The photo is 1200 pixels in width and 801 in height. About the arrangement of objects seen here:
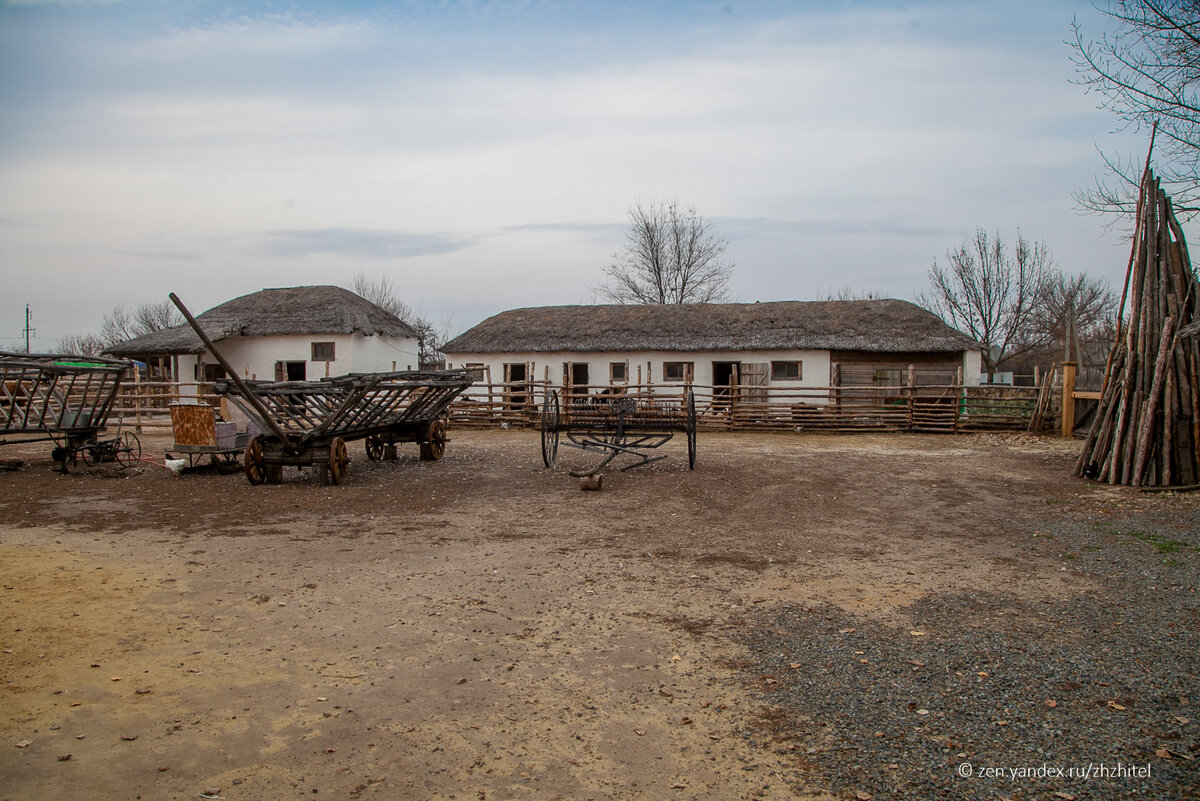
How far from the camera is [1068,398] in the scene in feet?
59.5

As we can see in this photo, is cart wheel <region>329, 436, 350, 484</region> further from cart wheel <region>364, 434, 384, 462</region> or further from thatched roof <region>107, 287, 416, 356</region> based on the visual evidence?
thatched roof <region>107, 287, 416, 356</region>

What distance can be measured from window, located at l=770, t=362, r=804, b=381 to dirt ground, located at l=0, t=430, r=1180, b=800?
560 inches

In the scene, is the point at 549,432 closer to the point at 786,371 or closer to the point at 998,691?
the point at 998,691

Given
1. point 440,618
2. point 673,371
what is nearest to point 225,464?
point 440,618

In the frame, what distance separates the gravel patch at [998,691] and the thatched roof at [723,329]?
19.4m

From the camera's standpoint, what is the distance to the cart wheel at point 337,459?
35.4 ft

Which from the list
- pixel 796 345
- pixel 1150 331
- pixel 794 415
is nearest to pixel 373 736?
pixel 1150 331

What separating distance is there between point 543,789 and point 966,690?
7.54ft

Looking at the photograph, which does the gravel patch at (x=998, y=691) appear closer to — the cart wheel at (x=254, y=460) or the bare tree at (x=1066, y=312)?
Answer: the cart wheel at (x=254, y=460)

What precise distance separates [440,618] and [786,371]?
21.6 metres

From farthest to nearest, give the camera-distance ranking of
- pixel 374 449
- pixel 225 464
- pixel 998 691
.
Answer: pixel 374 449 → pixel 225 464 → pixel 998 691

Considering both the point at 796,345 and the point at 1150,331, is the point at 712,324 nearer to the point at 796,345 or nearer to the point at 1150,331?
the point at 796,345

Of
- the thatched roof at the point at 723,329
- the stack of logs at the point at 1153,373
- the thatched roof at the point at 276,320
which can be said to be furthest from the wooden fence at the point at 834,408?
the stack of logs at the point at 1153,373

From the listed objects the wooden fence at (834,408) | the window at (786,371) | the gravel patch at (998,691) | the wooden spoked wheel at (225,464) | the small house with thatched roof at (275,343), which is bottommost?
the gravel patch at (998,691)
